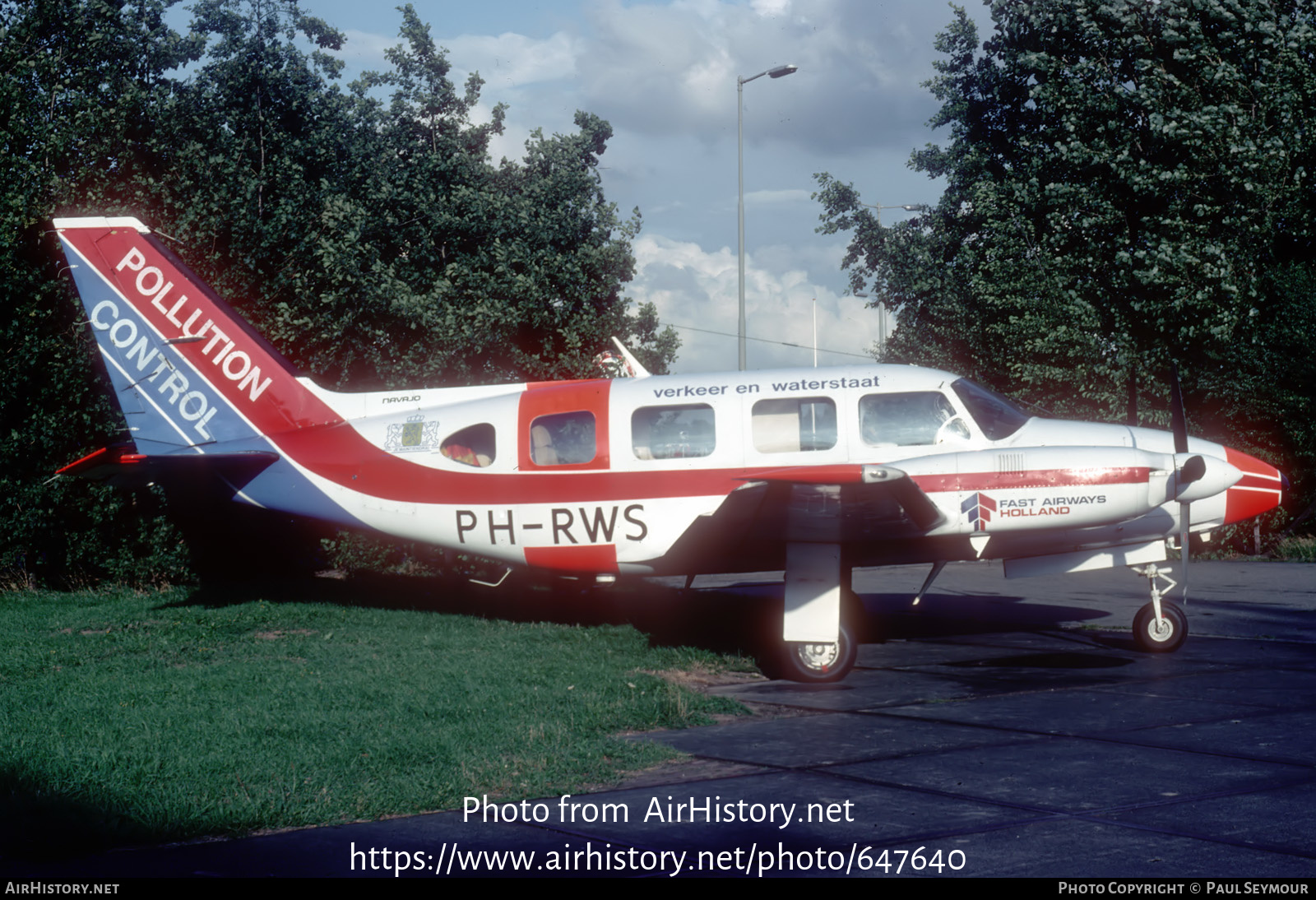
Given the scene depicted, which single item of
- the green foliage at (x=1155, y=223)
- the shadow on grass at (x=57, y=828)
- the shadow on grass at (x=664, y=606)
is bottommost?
the shadow on grass at (x=664, y=606)

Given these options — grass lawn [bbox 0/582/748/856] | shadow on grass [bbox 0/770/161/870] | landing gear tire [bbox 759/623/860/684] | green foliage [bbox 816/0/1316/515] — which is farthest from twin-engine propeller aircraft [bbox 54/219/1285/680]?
green foliage [bbox 816/0/1316/515]

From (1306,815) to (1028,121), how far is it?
89.5 ft

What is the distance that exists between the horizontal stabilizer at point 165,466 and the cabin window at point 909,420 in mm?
6966

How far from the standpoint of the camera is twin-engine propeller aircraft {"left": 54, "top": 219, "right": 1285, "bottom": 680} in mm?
10359

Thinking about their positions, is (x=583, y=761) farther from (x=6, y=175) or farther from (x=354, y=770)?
(x=6, y=175)

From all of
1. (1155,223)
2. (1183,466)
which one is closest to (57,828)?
(1183,466)

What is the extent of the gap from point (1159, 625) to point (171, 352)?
38.6 feet

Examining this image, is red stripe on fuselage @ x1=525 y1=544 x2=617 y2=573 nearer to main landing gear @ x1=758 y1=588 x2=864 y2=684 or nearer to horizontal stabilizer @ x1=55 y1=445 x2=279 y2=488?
main landing gear @ x1=758 y1=588 x2=864 y2=684

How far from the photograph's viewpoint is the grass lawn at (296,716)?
6.09 meters

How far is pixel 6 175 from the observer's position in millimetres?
16219

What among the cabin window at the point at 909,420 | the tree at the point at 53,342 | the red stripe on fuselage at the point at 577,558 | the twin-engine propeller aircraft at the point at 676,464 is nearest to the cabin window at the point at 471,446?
the twin-engine propeller aircraft at the point at 676,464

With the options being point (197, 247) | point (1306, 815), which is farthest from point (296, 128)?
point (1306, 815)

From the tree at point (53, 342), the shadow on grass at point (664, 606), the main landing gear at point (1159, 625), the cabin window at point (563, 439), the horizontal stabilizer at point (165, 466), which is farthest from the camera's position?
the tree at point (53, 342)

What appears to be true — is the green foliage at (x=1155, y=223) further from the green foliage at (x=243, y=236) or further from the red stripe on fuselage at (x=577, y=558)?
the red stripe on fuselage at (x=577, y=558)
